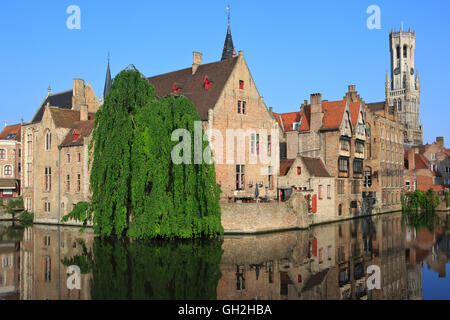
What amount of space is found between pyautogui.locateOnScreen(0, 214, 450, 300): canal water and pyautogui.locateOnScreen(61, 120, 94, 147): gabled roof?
1119 centimetres

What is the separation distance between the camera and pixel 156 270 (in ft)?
68.9

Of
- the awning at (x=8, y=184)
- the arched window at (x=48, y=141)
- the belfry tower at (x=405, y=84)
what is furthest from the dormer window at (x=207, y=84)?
the belfry tower at (x=405, y=84)

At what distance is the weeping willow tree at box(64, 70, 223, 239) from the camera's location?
29.2m

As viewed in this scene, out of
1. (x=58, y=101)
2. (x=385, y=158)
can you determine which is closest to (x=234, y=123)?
(x=58, y=101)

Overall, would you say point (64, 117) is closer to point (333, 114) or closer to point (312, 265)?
point (333, 114)

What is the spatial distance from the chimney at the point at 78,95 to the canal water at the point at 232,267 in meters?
21.0

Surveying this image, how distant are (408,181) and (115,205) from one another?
55.1m

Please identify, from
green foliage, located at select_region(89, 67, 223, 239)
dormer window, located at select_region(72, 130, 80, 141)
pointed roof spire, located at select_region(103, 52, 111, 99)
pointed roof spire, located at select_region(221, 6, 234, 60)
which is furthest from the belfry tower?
green foliage, located at select_region(89, 67, 223, 239)

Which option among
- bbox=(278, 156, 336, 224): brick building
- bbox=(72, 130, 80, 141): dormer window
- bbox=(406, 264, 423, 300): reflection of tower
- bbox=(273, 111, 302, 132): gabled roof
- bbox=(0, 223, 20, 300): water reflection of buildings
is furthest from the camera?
bbox=(273, 111, 302, 132): gabled roof

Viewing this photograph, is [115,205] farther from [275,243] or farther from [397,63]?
[397,63]

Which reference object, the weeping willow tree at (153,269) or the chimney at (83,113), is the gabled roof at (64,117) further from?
the weeping willow tree at (153,269)

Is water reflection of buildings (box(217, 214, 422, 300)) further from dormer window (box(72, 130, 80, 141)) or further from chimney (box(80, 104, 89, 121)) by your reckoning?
chimney (box(80, 104, 89, 121))

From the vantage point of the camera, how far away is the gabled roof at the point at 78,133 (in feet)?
141

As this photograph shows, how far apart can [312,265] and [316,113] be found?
91.3 ft
